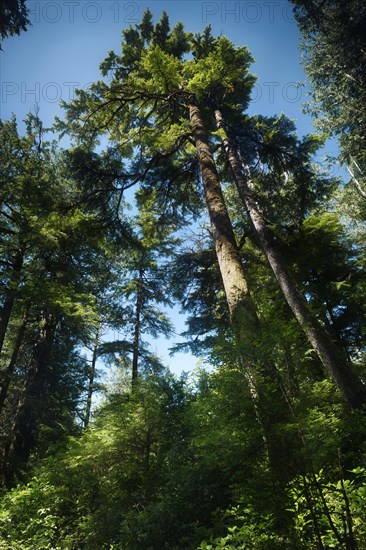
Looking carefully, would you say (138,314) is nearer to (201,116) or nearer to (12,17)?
(201,116)

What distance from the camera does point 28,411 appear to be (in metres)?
11.3

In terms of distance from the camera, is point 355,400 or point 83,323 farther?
point 83,323

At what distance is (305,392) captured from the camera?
14.4ft

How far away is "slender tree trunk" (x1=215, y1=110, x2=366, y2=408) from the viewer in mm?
5738

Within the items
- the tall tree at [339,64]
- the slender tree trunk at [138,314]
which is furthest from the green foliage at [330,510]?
the tall tree at [339,64]

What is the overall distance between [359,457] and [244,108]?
13892 mm

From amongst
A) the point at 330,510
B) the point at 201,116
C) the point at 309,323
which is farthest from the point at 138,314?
the point at 330,510

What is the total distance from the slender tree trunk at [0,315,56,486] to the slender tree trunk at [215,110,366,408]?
1002 cm

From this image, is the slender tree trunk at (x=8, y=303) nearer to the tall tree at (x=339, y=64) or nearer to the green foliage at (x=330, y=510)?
the green foliage at (x=330, y=510)

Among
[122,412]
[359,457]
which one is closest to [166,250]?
[122,412]

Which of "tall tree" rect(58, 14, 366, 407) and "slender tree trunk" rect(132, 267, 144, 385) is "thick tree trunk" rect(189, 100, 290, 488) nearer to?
"tall tree" rect(58, 14, 366, 407)

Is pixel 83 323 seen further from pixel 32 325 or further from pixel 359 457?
pixel 359 457

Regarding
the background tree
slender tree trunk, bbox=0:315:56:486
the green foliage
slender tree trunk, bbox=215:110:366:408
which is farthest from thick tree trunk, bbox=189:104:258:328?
slender tree trunk, bbox=0:315:56:486

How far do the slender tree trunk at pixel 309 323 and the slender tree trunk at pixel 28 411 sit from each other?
1002 cm
